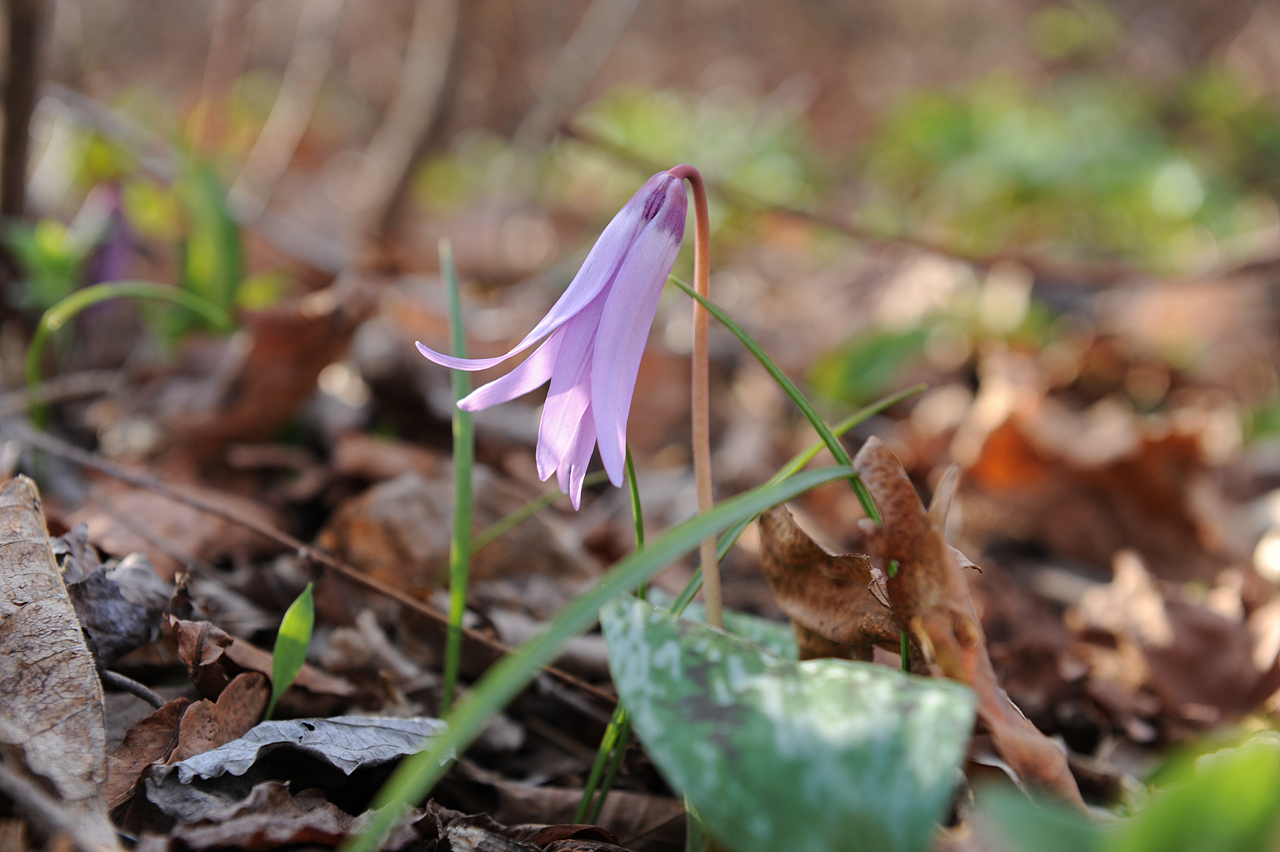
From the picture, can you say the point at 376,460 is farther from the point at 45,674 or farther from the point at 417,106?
the point at 417,106

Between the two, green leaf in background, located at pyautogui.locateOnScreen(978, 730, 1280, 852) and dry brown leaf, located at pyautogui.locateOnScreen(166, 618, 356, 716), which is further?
dry brown leaf, located at pyautogui.locateOnScreen(166, 618, 356, 716)

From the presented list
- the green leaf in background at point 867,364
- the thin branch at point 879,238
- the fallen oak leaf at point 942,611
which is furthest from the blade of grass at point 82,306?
the green leaf in background at point 867,364

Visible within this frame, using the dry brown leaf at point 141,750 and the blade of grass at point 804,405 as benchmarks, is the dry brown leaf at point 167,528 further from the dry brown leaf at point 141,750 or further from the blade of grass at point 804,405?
the blade of grass at point 804,405

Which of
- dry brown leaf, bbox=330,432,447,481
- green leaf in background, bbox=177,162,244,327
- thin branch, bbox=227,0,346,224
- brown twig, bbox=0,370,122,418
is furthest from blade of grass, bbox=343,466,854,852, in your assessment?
thin branch, bbox=227,0,346,224

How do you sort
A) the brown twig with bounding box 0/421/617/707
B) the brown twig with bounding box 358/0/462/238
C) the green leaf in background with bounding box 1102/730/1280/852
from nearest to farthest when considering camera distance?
the green leaf in background with bounding box 1102/730/1280/852 < the brown twig with bounding box 0/421/617/707 < the brown twig with bounding box 358/0/462/238

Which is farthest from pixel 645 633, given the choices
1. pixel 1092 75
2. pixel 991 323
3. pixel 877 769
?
pixel 1092 75

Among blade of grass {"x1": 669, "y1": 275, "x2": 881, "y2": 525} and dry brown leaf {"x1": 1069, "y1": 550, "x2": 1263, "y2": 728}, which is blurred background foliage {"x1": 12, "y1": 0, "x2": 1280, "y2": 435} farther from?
blade of grass {"x1": 669, "y1": 275, "x2": 881, "y2": 525}
